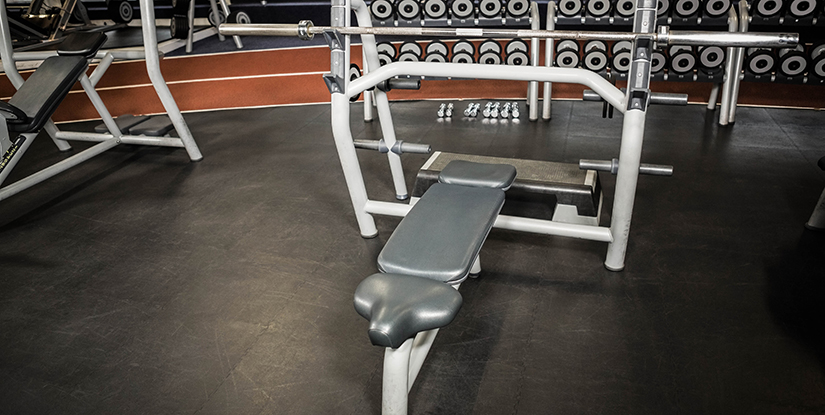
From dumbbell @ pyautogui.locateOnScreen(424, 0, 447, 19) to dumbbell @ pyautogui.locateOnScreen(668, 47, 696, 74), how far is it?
164cm

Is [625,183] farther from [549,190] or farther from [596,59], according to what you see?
[596,59]

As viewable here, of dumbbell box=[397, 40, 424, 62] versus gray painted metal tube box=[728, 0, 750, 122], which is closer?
gray painted metal tube box=[728, 0, 750, 122]

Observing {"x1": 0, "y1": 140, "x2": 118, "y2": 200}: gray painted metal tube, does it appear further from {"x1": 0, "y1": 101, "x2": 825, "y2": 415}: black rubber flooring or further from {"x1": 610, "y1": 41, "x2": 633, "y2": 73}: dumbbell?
{"x1": 610, "y1": 41, "x2": 633, "y2": 73}: dumbbell

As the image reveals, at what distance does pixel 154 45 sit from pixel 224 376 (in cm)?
229

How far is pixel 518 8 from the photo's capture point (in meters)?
3.87

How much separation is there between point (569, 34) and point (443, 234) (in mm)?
831

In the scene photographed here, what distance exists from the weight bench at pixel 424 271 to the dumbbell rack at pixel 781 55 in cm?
244

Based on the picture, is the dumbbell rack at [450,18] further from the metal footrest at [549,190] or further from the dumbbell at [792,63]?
the dumbbell at [792,63]

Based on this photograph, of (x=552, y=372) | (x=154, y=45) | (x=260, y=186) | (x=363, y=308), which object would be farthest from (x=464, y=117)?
(x=363, y=308)

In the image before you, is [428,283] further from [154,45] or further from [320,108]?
[320,108]

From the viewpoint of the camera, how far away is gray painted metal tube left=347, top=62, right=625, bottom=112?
1.88m

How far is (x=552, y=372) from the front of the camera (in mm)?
1676

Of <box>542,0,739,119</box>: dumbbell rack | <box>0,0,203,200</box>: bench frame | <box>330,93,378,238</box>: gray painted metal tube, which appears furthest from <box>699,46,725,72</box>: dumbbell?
<box>0,0,203,200</box>: bench frame

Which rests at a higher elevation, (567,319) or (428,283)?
(428,283)
